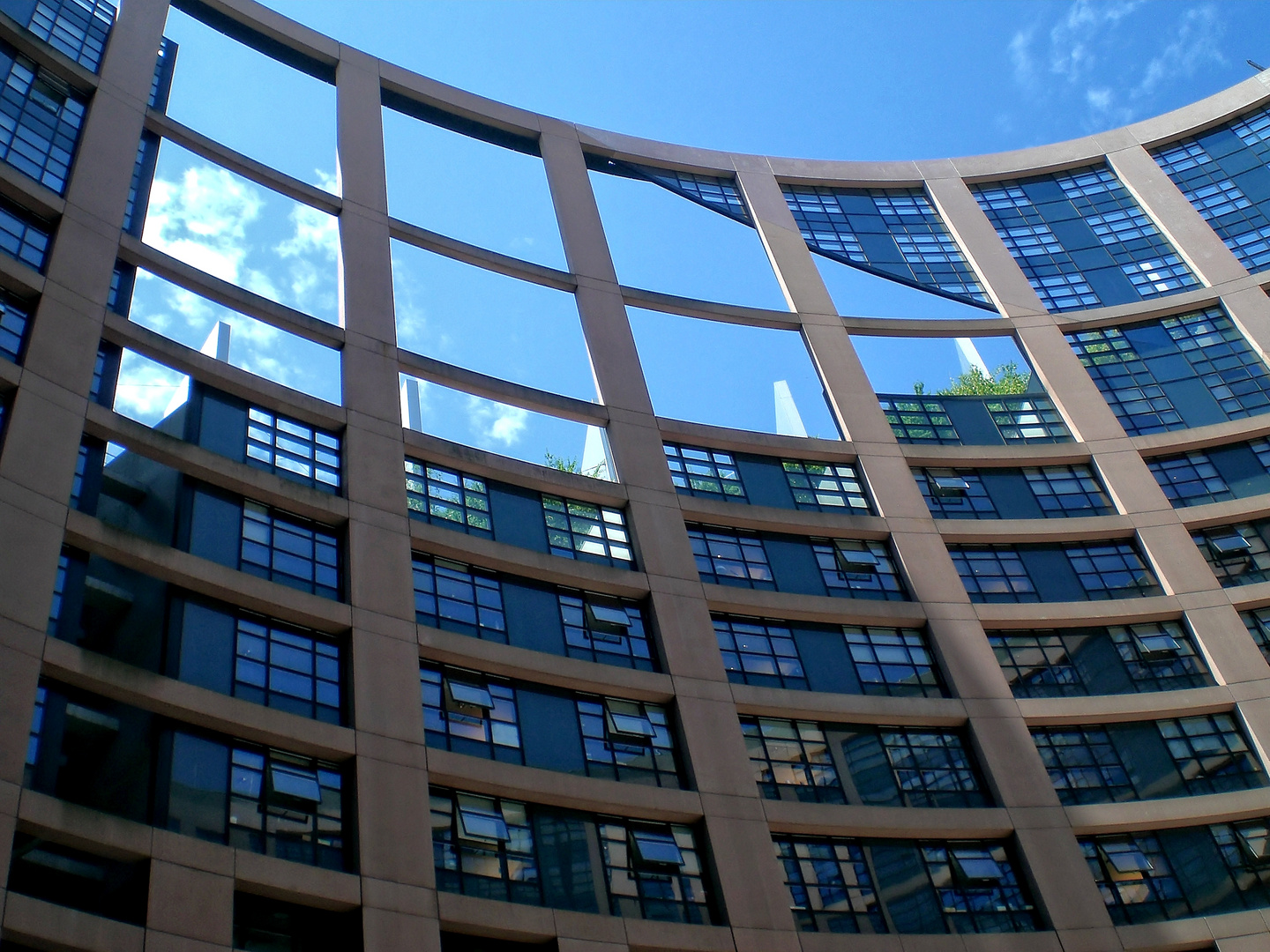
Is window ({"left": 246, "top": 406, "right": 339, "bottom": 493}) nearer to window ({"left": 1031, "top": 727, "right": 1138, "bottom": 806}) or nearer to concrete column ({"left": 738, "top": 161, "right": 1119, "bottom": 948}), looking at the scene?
concrete column ({"left": 738, "top": 161, "right": 1119, "bottom": 948})

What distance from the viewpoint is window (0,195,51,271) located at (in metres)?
27.6

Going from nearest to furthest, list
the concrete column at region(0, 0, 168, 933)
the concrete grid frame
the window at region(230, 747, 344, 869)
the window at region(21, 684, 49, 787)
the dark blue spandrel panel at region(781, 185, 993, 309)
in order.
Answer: the window at region(21, 684, 49, 787) < the concrete column at region(0, 0, 168, 933) < the concrete grid frame < the window at region(230, 747, 344, 869) < the dark blue spandrel panel at region(781, 185, 993, 309)

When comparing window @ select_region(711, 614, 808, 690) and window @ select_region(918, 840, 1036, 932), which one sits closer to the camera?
window @ select_region(918, 840, 1036, 932)

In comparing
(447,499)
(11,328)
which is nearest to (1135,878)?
(447,499)

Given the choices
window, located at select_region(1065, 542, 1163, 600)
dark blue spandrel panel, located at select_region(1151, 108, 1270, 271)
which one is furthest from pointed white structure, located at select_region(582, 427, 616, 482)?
dark blue spandrel panel, located at select_region(1151, 108, 1270, 271)

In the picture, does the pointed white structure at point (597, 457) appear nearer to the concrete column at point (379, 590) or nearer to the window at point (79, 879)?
the concrete column at point (379, 590)

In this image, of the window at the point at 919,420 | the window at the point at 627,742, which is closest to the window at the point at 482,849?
the window at the point at 627,742

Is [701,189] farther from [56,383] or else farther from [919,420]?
[56,383]

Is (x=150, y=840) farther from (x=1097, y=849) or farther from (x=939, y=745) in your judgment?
(x=1097, y=849)

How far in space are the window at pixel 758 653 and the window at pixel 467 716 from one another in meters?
6.15

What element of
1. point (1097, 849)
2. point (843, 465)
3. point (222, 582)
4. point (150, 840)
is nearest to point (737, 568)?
point (843, 465)

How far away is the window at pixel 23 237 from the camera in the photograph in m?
27.6

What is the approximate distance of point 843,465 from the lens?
37375 millimetres

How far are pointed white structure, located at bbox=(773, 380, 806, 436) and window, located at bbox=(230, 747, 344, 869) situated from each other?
18651 mm
